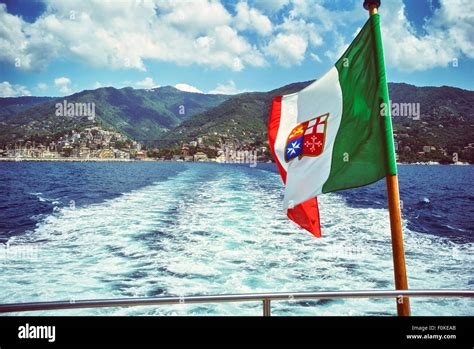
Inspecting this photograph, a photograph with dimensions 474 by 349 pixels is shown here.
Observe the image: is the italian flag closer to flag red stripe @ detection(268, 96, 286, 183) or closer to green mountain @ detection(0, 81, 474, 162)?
flag red stripe @ detection(268, 96, 286, 183)

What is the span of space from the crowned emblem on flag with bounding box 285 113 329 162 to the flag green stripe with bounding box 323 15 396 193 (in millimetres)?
158

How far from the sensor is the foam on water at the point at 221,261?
681 centimetres

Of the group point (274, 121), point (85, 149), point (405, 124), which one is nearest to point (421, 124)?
point (405, 124)

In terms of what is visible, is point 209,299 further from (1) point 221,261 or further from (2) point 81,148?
(2) point 81,148

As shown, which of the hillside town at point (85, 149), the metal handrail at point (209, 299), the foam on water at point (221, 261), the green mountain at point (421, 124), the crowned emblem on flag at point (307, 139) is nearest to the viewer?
the metal handrail at point (209, 299)

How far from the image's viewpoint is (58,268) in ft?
28.4

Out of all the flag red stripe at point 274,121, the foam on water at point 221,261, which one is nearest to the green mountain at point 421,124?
the foam on water at point 221,261

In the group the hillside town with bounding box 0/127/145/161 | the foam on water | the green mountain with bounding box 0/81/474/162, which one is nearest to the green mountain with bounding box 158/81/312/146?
the green mountain with bounding box 0/81/474/162

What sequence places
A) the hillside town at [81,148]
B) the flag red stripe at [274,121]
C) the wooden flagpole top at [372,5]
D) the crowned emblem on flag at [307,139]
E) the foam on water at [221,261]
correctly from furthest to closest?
the hillside town at [81,148], the foam on water at [221,261], the flag red stripe at [274,121], the crowned emblem on flag at [307,139], the wooden flagpole top at [372,5]

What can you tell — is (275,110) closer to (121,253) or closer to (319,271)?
(319,271)

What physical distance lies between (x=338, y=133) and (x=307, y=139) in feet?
0.95

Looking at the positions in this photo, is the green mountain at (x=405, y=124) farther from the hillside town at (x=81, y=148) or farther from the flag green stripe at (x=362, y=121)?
the flag green stripe at (x=362, y=121)

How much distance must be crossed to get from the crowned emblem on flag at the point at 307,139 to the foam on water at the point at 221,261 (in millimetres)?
4223
